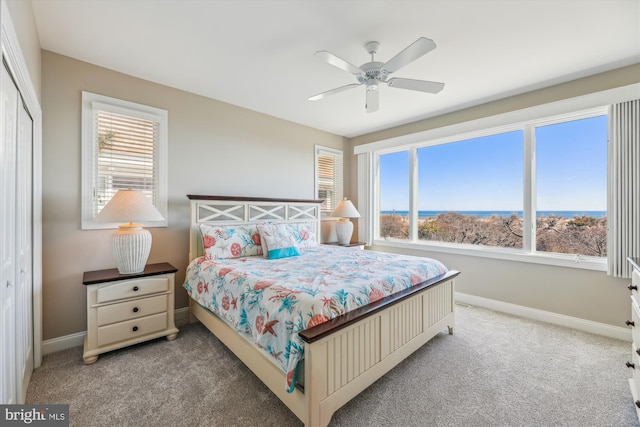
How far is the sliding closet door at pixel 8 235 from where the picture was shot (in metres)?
1.28

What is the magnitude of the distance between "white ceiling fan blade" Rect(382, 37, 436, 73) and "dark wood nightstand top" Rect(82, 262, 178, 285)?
2787mm

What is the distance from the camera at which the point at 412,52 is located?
191 cm

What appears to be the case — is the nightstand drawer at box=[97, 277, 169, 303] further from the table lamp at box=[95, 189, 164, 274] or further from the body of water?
the body of water

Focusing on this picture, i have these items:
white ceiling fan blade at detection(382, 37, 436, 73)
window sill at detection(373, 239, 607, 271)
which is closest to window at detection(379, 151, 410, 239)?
window sill at detection(373, 239, 607, 271)

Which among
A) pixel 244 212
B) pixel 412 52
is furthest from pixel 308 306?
pixel 244 212

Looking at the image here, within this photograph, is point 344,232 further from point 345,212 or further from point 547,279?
point 547,279

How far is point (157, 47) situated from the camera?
95.5 inches

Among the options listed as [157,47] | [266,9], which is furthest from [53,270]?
[266,9]

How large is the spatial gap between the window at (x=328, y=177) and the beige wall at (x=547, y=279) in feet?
5.92

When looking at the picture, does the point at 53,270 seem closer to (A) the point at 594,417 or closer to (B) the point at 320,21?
(B) the point at 320,21

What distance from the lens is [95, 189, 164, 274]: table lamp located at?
2.40 metres

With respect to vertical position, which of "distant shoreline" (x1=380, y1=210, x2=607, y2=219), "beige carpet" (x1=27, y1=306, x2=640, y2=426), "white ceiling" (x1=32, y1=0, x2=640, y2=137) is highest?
"white ceiling" (x1=32, y1=0, x2=640, y2=137)

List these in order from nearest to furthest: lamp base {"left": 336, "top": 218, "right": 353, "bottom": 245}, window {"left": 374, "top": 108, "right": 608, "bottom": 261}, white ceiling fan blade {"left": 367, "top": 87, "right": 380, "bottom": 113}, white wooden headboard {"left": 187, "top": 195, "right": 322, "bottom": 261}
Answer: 1. white ceiling fan blade {"left": 367, "top": 87, "right": 380, "bottom": 113}
2. window {"left": 374, "top": 108, "right": 608, "bottom": 261}
3. white wooden headboard {"left": 187, "top": 195, "right": 322, "bottom": 261}
4. lamp base {"left": 336, "top": 218, "right": 353, "bottom": 245}

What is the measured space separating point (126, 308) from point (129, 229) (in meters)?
0.74
